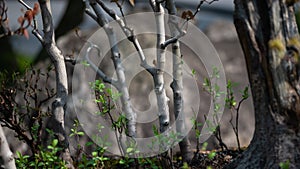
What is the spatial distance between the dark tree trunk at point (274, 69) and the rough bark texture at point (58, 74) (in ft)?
3.31

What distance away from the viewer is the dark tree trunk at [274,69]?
215 cm

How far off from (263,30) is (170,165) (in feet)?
2.73

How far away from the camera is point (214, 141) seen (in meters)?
3.68

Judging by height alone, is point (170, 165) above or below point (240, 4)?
below

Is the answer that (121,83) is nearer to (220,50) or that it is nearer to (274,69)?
(274,69)

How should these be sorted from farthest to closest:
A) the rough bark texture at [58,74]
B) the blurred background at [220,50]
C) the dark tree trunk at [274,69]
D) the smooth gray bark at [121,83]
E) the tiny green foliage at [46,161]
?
the blurred background at [220,50] < the smooth gray bark at [121,83] < the rough bark texture at [58,74] < the tiny green foliage at [46,161] < the dark tree trunk at [274,69]

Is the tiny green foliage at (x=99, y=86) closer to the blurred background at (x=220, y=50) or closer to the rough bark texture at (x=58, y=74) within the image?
the rough bark texture at (x=58, y=74)

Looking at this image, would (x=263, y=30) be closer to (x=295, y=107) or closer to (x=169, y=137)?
(x=295, y=107)

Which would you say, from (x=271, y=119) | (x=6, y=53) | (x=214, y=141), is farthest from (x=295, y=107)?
(x=6, y=53)

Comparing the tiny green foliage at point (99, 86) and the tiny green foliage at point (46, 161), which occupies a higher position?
the tiny green foliage at point (99, 86)

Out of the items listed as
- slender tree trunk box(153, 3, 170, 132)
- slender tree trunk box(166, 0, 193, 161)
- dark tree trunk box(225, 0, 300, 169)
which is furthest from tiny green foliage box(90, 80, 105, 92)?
dark tree trunk box(225, 0, 300, 169)

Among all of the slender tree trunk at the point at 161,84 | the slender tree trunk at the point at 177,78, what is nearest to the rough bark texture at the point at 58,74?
the slender tree trunk at the point at 161,84

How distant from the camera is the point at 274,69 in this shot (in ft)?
7.04

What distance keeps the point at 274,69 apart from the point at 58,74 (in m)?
1.18
